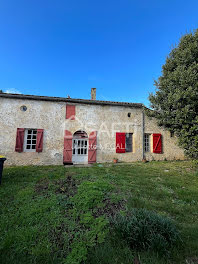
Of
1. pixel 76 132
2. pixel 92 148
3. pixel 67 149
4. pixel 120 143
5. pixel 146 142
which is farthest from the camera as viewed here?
pixel 146 142

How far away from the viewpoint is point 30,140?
338 inches

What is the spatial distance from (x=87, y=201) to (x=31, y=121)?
720 centimetres

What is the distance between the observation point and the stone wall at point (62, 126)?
826 centimetres

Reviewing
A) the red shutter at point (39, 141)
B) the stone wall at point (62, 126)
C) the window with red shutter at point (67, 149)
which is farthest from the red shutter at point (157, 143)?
the red shutter at point (39, 141)

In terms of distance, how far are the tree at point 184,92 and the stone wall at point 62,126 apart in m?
1.38

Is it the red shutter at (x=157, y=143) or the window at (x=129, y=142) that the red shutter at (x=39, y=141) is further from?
the red shutter at (x=157, y=143)

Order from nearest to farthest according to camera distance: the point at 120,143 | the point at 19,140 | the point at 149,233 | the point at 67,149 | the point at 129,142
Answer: the point at 149,233
the point at 19,140
the point at 67,149
the point at 120,143
the point at 129,142

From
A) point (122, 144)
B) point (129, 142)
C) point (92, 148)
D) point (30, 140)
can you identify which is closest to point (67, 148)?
point (92, 148)

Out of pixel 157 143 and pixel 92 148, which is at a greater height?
pixel 157 143

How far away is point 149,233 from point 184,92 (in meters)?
7.36

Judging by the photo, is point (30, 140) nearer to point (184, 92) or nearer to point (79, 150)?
point (79, 150)

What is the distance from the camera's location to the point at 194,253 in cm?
190

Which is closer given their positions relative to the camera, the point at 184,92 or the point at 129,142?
the point at 184,92

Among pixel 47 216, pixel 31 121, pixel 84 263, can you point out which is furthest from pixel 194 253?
pixel 31 121
